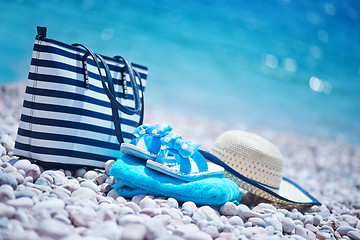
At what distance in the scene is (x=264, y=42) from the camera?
1248 cm

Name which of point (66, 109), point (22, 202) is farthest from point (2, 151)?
point (22, 202)

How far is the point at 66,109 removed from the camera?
1.90m

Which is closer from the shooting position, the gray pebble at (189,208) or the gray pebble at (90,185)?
the gray pebble at (189,208)

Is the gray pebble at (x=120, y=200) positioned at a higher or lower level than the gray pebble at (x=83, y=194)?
lower

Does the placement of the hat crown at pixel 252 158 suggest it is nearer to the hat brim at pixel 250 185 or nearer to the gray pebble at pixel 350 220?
the hat brim at pixel 250 185

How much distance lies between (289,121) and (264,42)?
20.9 ft

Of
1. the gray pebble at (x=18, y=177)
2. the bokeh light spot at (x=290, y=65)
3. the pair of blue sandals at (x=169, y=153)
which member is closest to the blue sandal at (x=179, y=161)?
the pair of blue sandals at (x=169, y=153)

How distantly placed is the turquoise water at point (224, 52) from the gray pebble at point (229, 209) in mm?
4327

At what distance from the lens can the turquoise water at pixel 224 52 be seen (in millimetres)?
6855

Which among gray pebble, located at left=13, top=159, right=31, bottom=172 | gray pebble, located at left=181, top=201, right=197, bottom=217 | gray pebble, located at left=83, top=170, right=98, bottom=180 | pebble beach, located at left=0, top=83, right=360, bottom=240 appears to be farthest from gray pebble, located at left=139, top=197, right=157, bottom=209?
gray pebble, located at left=13, top=159, right=31, bottom=172

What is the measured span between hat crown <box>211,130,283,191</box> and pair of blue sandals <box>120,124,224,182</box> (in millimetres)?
262

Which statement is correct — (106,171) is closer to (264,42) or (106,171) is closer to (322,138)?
(322,138)

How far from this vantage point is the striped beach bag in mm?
1854

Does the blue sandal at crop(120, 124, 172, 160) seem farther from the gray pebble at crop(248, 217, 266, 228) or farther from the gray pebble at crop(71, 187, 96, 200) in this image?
the gray pebble at crop(248, 217, 266, 228)
